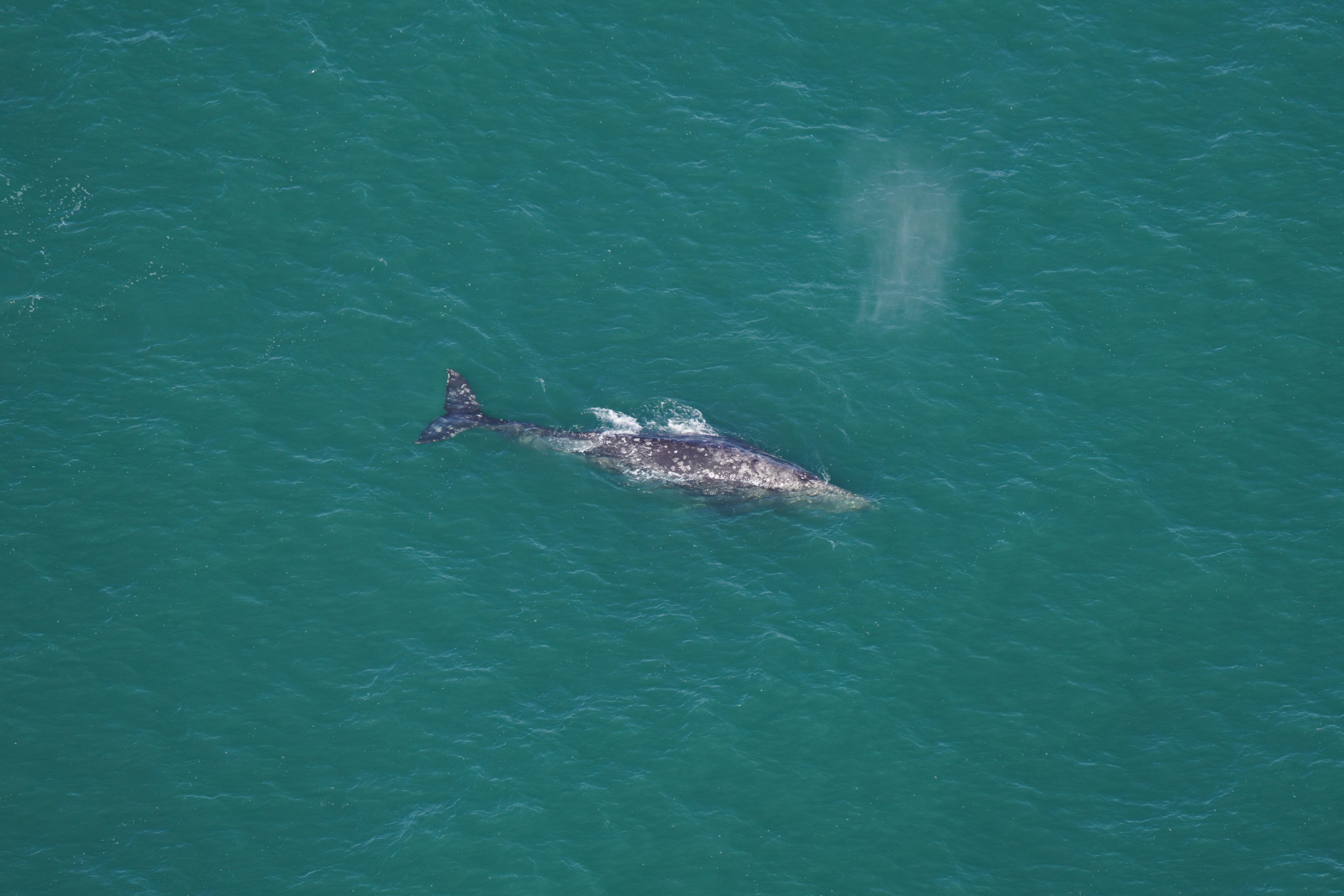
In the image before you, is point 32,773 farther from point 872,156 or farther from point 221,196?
point 872,156

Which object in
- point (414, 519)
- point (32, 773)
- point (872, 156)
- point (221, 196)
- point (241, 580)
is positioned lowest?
point (32, 773)

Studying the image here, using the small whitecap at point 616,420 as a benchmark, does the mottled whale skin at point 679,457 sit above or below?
below

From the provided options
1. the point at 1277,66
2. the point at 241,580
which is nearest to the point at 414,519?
the point at 241,580

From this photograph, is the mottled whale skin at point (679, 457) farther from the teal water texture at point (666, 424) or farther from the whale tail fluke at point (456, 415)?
the teal water texture at point (666, 424)

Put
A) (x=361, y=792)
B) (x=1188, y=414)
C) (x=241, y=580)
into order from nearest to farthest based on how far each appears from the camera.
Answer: (x=361, y=792), (x=241, y=580), (x=1188, y=414)

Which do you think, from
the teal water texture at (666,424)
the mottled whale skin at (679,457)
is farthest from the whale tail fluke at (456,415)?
the teal water texture at (666,424)

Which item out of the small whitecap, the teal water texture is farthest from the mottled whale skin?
the teal water texture

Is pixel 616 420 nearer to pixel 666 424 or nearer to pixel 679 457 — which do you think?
pixel 666 424
